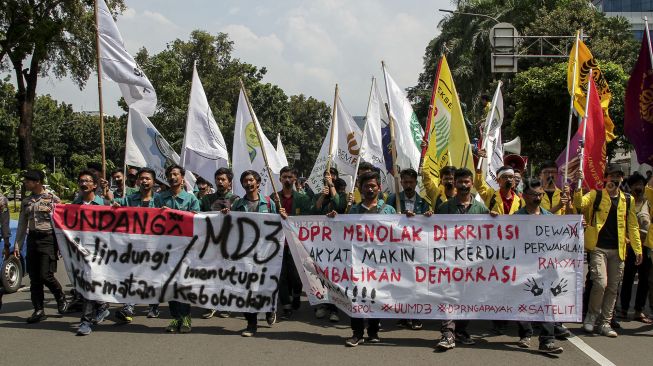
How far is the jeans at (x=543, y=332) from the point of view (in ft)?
19.5

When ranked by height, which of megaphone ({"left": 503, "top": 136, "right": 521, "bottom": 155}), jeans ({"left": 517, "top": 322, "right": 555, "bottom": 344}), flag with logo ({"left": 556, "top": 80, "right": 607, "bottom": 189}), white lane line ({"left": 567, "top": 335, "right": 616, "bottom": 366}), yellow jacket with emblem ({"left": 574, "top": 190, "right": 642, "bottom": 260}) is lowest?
white lane line ({"left": 567, "top": 335, "right": 616, "bottom": 366})

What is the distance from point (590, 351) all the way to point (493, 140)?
4.79 metres

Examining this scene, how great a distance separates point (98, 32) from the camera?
27.3 feet

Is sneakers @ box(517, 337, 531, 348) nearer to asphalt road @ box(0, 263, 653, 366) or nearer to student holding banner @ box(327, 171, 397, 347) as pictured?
asphalt road @ box(0, 263, 653, 366)

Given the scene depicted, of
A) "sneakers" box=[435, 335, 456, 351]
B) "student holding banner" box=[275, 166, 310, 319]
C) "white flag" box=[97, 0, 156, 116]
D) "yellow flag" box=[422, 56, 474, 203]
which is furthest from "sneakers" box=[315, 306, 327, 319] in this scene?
"white flag" box=[97, 0, 156, 116]

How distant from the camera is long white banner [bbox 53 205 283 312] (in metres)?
6.73

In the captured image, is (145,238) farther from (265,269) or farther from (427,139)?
(427,139)

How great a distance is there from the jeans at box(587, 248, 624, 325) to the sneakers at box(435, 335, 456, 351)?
1.72 metres

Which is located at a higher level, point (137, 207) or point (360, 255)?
point (137, 207)

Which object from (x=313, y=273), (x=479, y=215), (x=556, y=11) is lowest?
(x=313, y=273)

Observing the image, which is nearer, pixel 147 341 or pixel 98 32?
pixel 147 341

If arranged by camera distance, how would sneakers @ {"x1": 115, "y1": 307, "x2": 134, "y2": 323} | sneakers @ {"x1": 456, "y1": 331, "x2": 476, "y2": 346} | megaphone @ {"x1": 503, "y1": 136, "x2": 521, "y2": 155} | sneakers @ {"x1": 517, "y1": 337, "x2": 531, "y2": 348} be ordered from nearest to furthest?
1. sneakers @ {"x1": 517, "y1": 337, "x2": 531, "y2": 348}
2. sneakers @ {"x1": 456, "y1": 331, "x2": 476, "y2": 346}
3. sneakers @ {"x1": 115, "y1": 307, "x2": 134, "y2": 323}
4. megaphone @ {"x1": 503, "y1": 136, "x2": 521, "y2": 155}

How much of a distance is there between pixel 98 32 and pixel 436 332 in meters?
5.56

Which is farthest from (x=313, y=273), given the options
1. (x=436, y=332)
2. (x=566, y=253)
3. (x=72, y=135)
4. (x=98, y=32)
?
(x=72, y=135)
